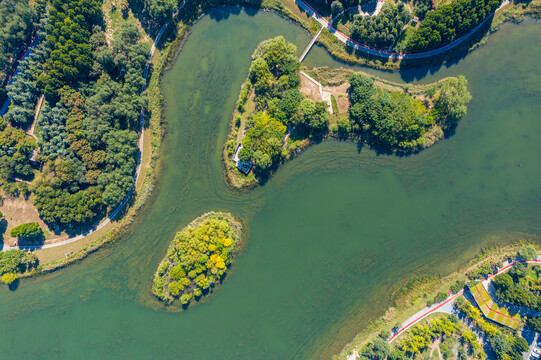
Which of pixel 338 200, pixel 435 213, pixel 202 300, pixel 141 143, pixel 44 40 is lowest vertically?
pixel 202 300

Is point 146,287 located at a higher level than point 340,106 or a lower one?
lower

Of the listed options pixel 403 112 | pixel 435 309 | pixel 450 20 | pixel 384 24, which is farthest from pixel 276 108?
pixel 435 309

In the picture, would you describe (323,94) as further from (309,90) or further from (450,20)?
(450,20)

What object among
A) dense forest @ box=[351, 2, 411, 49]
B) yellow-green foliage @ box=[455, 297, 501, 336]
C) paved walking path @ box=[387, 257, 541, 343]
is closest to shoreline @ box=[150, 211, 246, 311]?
paved walking path @ box=[387, 257, 541, 343]

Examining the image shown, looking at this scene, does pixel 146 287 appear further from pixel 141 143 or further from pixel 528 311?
pixel 528 311

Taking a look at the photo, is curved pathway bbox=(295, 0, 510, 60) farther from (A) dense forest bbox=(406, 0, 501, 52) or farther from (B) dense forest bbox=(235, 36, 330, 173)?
(B) dense forest bbox=(235, 36, 330, 173)

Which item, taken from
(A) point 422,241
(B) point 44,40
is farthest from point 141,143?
(A) point 422,241
